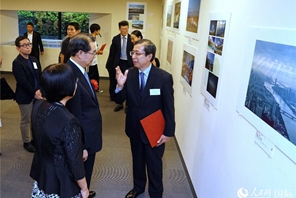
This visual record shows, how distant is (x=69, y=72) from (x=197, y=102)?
67.1 inches

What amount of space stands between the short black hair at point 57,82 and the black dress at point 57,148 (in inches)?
2.3

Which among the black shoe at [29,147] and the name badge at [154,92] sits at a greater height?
the name badge at [154,92]

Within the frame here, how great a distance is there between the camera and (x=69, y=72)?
136 cm

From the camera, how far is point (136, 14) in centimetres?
727

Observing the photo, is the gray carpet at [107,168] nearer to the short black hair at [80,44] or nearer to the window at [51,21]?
the short black hair at [80,44]

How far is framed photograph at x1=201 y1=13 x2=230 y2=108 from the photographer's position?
2094mm

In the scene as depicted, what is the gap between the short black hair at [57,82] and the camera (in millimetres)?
1321

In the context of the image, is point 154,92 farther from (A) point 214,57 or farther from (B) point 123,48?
(B) point 123,48

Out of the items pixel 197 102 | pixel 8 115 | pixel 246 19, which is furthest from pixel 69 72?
pixel 8 115

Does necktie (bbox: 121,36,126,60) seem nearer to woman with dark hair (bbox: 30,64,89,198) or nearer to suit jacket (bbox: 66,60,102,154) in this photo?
suit jacket (bbox: 66,60,102,154)

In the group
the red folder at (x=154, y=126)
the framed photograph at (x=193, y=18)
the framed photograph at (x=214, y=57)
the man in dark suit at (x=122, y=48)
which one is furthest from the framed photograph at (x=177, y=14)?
the red folder at (x=154, y=126)

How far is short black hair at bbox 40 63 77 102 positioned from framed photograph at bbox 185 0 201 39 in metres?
1.92

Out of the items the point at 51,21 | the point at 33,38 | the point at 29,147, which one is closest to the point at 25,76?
the point at 29,147

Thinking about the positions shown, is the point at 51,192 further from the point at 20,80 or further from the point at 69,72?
the point at 20,80
